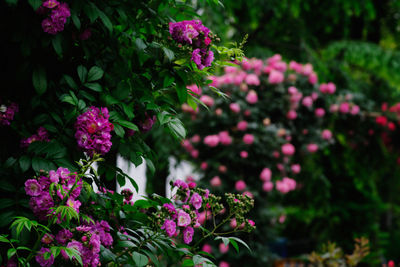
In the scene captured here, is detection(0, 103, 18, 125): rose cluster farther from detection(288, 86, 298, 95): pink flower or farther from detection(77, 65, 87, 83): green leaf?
detection(288, 86, 298, 95): pink flower

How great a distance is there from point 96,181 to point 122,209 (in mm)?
145

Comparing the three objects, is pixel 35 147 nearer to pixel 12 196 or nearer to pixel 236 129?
pixel 12 196

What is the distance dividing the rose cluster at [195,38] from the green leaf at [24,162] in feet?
1.84

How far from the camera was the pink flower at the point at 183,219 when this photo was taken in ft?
4.66

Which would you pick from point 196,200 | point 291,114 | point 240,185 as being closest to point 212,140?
point 240,185

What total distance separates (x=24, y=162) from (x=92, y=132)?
0.21 m

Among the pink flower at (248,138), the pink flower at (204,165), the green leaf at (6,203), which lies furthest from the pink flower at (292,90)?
the green leaf at (6,203)

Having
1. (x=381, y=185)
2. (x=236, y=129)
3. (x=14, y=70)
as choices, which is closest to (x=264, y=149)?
(x=236, y=129)

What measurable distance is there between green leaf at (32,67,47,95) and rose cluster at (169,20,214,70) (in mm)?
401

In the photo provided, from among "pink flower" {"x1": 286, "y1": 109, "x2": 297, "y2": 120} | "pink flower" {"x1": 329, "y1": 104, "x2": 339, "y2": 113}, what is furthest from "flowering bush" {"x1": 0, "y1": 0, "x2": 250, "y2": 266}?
"pink flower" {"x1": 329, "y1": 104, "x2": 339, "y2": 113}

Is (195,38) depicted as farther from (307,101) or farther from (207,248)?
(307,101)

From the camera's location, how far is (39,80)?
1.33 m

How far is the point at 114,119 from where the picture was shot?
4.50ft

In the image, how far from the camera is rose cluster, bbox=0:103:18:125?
1329 mm
